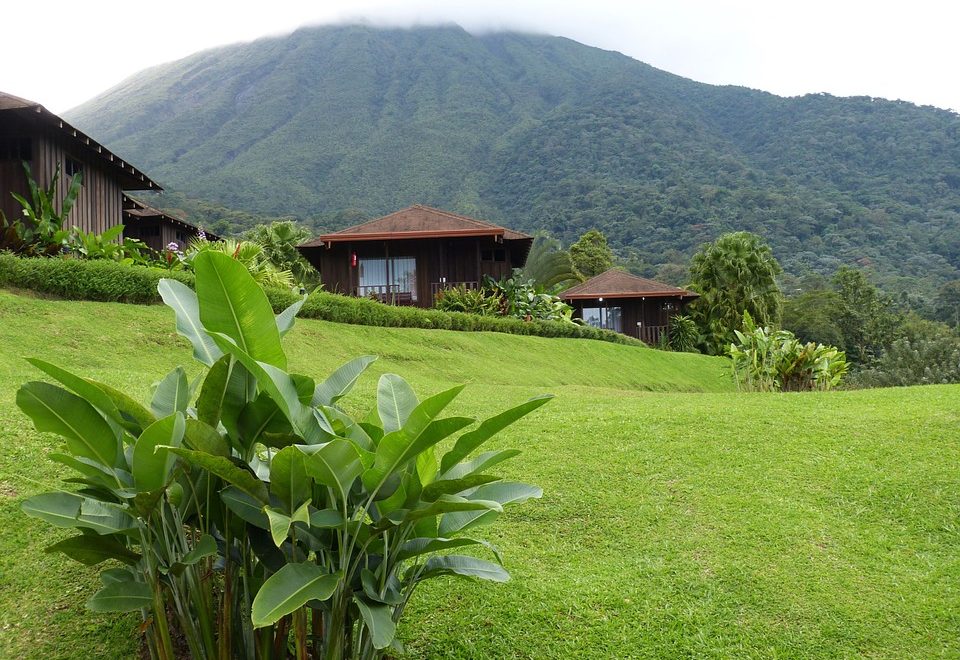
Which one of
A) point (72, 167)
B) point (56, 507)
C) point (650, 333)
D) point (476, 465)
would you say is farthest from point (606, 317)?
point (56, 507)

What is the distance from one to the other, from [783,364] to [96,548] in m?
12.2

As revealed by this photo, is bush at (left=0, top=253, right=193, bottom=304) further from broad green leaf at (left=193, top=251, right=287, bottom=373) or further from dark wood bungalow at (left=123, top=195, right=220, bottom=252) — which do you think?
dark wood bungalow at (left=123, top=195, right=220, bottom=252)

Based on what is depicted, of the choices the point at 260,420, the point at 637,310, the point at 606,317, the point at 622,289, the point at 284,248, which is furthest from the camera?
the point at 606,317

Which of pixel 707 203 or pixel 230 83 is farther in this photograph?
pixel 230 83

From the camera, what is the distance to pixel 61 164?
16250mm

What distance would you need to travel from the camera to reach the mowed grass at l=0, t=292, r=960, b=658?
12.9ft

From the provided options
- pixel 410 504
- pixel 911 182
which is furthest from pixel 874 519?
pixel 911 182

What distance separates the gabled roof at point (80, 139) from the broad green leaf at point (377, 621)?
14217mm

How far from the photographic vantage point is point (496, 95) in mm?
117938

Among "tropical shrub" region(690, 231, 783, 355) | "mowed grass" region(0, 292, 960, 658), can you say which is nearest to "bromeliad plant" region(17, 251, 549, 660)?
"mowed grass" region(0, 292, 960, 658)

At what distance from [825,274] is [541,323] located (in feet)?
148

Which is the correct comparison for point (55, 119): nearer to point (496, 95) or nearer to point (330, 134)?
point (330, 134)

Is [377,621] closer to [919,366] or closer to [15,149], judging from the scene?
[15,149]

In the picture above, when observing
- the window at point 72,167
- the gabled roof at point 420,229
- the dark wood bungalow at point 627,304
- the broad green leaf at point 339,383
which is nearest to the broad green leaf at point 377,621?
the broad green leaf at point 339,383
